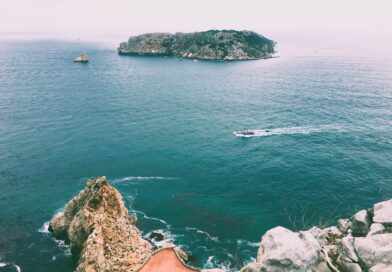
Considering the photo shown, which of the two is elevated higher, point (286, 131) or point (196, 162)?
point (286, 131)

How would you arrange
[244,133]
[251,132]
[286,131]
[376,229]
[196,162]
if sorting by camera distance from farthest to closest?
[286,131]
[251,132]
[244,133]
[196,162]
[376,229]

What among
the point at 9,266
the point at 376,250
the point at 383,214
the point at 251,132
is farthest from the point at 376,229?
the point at 251,132

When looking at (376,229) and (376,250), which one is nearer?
(376,250)

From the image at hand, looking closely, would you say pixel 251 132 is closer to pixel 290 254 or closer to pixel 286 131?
pixel 286 131

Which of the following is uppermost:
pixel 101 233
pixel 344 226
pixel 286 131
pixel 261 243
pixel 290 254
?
pixel 290 254

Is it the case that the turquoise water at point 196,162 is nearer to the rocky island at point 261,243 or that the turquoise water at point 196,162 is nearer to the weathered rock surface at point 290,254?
the rocky island at point 261,243

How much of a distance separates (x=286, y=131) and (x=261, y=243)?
85.6m

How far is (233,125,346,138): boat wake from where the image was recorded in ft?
368

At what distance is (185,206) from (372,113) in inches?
3758

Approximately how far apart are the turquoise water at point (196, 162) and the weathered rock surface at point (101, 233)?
536 cm

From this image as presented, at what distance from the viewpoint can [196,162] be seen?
308ft

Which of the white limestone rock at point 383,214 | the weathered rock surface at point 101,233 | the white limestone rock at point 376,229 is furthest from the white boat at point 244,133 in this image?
the white limestone rock at point 376,229

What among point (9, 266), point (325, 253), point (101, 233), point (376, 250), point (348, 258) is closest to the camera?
point (376, 250)

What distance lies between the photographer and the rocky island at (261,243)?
3144 centimetres
